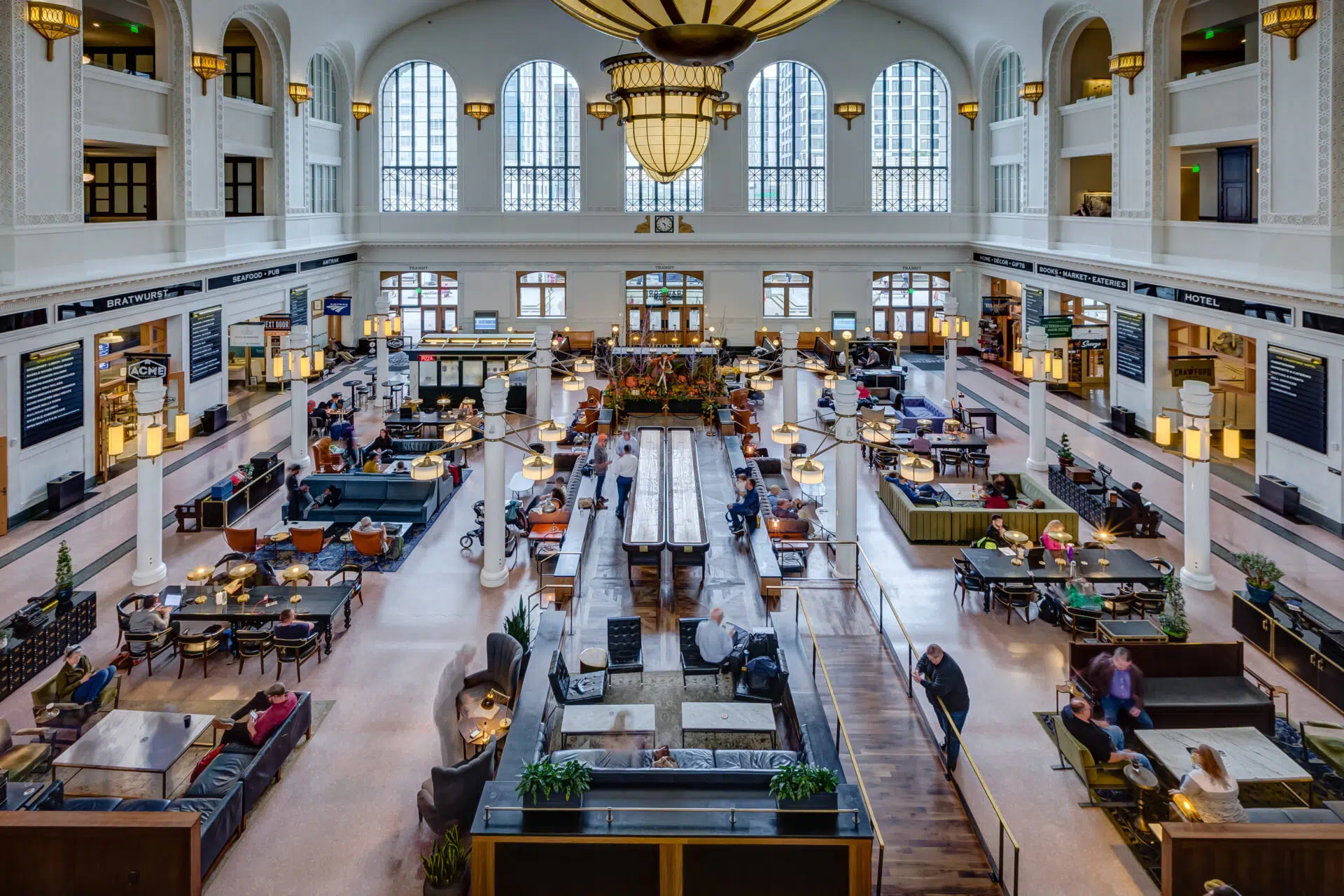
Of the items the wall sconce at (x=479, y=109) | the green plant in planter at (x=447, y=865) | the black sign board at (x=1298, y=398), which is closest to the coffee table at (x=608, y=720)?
the green plant in planter at (x=447, y=865)

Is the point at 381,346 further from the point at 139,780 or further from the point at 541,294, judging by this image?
the point at 139,780

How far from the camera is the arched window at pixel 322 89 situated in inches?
1112

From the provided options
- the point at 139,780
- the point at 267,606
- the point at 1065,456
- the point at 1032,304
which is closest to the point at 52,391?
the point at 267,606

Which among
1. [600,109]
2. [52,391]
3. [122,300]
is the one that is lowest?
[52,391]

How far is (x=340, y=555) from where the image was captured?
13.8 meters

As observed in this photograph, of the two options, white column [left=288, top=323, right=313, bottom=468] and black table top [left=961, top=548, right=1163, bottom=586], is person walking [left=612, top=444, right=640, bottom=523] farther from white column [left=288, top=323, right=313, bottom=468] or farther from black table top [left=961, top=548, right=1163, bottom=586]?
white column [left=288, top=323, right=313, bottom=468]

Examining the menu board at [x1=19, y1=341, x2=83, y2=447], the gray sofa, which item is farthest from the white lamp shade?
the menu board at [x1=19, y1=341, x2=83, y2=447]

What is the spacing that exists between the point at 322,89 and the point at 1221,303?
24.5 metres

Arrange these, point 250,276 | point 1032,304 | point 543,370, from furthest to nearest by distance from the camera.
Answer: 1. point 1032,304
2. point 250,276
3. point 543,370

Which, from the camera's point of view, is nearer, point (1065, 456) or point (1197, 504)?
point (1197, 504)

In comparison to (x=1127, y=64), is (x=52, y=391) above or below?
below

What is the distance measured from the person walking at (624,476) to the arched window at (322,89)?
1719 cm

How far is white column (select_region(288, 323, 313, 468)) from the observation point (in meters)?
17.1

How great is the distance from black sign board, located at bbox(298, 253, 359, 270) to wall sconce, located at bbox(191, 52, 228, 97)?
693 centimetres
